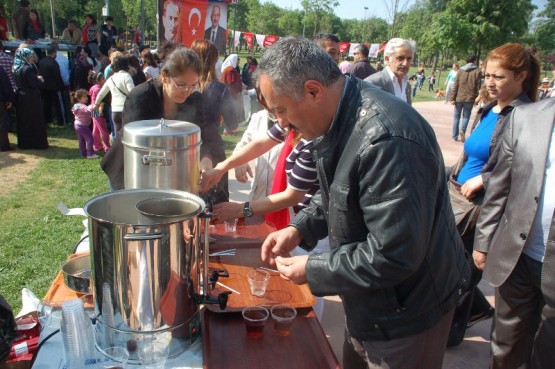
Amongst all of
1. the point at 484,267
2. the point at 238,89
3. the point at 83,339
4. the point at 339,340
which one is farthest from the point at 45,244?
the point at 238,89

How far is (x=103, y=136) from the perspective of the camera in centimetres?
722

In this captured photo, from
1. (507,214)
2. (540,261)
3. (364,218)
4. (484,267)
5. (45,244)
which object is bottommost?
(45,244)

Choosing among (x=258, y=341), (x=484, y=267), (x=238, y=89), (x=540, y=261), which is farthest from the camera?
(x=238, y=89)

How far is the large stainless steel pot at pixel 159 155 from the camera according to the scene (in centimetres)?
169

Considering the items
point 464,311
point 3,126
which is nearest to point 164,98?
point 464,311

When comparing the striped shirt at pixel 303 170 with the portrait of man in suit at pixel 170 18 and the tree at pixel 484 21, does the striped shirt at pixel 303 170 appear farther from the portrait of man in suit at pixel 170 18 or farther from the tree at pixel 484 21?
the tree at pixel 484 21

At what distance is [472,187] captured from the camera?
263 centimetres

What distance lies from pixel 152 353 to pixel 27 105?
721 centimetres

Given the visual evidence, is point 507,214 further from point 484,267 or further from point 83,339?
point 83,339

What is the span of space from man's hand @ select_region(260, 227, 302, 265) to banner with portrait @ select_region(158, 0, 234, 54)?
232 inches

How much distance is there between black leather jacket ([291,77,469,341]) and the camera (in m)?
1.14

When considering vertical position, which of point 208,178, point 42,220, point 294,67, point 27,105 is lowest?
point 42,220

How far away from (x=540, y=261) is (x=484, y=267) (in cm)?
27

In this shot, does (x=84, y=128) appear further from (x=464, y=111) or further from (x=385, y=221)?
(x=464, y=111)
